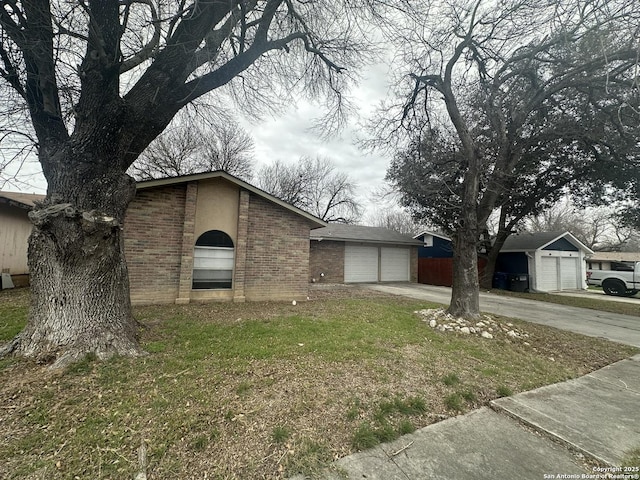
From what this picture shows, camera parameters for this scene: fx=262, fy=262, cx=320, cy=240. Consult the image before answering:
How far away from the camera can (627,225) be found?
446 inches

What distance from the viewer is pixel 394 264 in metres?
17.2

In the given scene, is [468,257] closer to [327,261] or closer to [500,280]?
[327,261]

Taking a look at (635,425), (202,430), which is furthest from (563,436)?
(202,430)

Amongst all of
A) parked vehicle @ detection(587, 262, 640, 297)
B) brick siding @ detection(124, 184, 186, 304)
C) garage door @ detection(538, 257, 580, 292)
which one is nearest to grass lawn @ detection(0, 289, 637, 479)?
brick siding @ detection(124, 184, 186, 304)

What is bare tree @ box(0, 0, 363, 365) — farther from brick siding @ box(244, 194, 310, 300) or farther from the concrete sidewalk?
brick siding @ box(244, 194, 310, 300)

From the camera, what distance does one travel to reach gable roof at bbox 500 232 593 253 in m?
15.0

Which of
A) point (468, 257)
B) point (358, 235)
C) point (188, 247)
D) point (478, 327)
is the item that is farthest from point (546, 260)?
point (188, 247)

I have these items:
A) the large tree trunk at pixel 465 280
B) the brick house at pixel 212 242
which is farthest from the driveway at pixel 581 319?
the brick house at pixel 212 242

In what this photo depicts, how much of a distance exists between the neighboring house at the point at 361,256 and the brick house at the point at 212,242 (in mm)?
5626

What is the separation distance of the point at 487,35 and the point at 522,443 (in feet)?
27.4

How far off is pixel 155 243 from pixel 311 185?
19.9 metres

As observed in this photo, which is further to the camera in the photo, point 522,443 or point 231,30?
point 231,30

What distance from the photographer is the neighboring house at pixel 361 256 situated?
1501cm

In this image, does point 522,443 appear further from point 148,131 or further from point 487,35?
point 487,35
